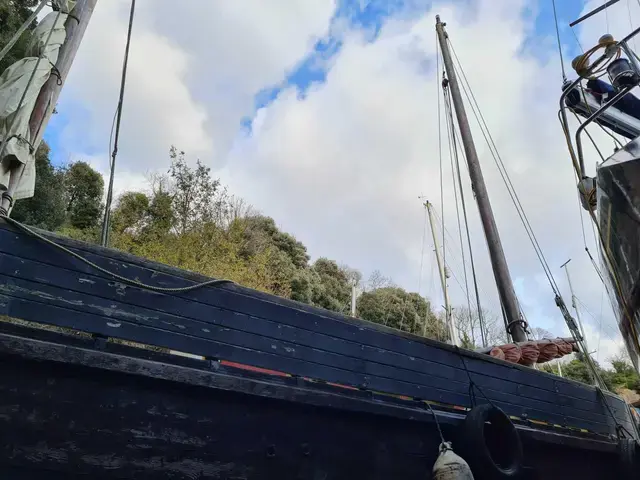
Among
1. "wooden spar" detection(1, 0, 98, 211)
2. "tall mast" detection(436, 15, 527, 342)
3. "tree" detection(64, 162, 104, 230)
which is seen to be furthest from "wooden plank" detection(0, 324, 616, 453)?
"tree" detection(64, 162, 104, 230)

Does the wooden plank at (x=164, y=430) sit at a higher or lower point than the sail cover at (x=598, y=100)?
lower

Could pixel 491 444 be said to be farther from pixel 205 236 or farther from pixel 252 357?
pixel 205 236

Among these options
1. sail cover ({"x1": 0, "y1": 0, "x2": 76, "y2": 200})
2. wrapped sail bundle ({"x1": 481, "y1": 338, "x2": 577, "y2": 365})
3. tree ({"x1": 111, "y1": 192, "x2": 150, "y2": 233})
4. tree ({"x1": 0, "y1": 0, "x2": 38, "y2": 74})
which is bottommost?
wrapped sail bundle ({"x1": 481, "y1": 338, "x2": 577, "y2": 365})

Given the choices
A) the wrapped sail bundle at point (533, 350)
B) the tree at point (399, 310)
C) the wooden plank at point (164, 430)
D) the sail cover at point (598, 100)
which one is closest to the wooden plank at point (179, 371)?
the wooden plank at point (164, 430)

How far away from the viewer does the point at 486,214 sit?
26.3 ft

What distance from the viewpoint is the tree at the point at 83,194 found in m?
17.6

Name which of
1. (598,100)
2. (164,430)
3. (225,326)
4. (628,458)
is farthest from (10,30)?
(628,458)

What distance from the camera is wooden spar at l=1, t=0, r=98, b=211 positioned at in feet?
9.08

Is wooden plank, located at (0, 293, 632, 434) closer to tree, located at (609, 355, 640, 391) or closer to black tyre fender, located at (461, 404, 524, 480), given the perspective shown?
black tyre fender, located at (461, 404, 524, 480)

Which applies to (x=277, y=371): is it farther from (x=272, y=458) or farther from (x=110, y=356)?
(x=110, y=356)

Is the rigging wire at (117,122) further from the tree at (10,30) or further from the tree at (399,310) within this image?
the tree at (399,310)

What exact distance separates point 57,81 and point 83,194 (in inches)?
665

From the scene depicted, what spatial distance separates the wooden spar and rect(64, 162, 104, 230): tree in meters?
15.4

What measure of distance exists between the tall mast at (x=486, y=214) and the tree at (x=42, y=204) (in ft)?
35.1
